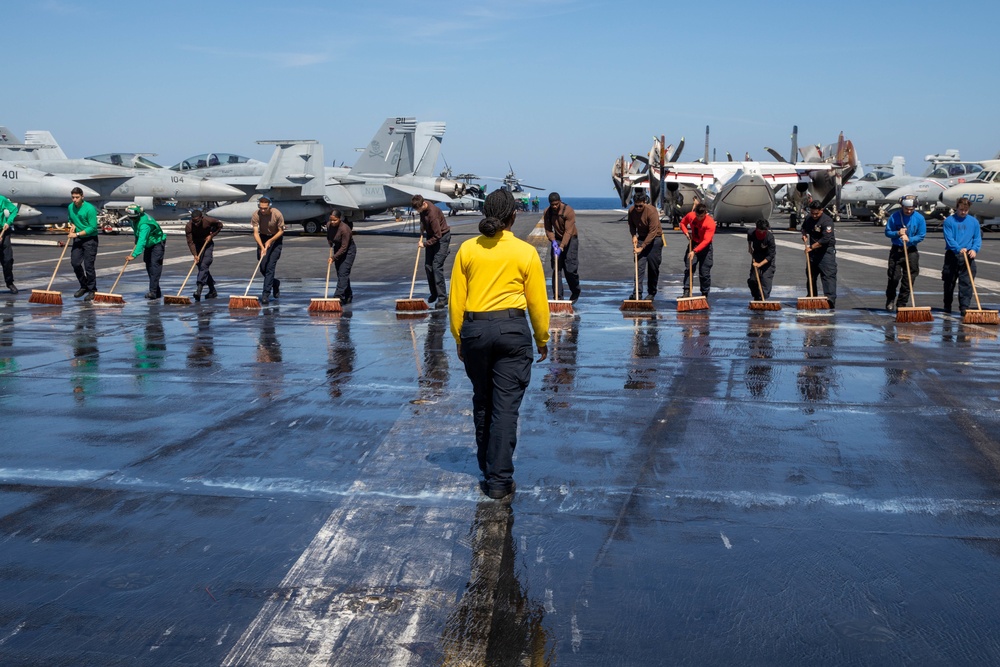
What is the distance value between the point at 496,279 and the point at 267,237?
11.4 m

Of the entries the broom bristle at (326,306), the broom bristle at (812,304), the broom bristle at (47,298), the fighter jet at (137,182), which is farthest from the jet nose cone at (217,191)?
the broom bristle at (812,304)

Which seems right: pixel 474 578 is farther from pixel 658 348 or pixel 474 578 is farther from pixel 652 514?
pixel 658 348

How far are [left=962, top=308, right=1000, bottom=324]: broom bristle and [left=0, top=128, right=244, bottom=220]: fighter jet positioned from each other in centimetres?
3003

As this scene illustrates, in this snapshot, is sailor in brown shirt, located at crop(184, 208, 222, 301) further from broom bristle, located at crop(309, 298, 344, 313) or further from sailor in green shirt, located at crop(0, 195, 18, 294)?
sailor in green shirt, located at crop(0, 195, 18, 294)

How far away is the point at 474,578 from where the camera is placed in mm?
4547

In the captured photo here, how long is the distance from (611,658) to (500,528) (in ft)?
4.98

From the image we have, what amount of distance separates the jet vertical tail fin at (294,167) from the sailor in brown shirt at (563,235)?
941 inches

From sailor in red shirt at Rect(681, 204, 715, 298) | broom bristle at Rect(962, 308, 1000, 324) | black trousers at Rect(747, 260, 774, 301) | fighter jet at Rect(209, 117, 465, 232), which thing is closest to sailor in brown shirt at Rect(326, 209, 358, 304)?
sailor in red shirt at Rect(681, 204, 715, 298)

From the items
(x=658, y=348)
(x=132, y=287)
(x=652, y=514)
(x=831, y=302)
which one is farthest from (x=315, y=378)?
(x=132, y=287)

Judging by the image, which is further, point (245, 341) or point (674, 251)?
point (674, 251)

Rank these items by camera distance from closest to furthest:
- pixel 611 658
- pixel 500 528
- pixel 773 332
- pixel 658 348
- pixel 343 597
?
pixel 611 658, pixel 343 597, pixel 500 528, pixel 658 348, pixel 773 332

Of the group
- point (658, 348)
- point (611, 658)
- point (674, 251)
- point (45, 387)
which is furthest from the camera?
point (674, 251)

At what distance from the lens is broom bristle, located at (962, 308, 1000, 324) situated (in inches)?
530

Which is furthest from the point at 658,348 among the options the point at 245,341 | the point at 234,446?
the point at 234,446
